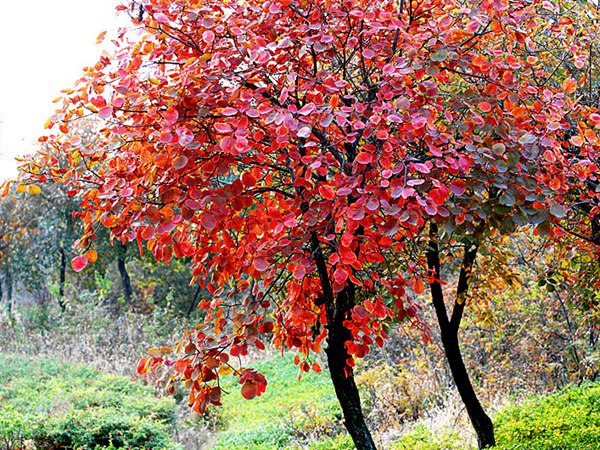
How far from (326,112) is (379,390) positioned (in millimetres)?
5476

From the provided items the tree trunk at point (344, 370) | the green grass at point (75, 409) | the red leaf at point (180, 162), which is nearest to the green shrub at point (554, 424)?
the tree trunk at point (344, 370)

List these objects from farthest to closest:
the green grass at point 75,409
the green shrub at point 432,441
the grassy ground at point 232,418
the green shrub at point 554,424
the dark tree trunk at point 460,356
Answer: the green grass at point 75,409 < the green shrub at point 432,441 < the grassy ground at point 232,418 < the dark tree trunk at point 460,356 < the green shrub at point 554,424

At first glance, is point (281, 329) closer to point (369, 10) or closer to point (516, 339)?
point (369, 10)

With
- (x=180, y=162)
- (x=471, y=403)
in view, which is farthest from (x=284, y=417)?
(x=180, y=162)

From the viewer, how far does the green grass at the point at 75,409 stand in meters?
5.09

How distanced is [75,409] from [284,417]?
2281mm

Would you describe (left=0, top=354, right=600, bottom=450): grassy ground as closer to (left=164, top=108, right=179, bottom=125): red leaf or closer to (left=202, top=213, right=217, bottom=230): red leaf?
(left=202, top=213, right=217, bottom=230): red leaf

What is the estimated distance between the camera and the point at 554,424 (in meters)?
3.85

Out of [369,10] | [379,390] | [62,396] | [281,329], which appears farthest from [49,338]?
[369,10]

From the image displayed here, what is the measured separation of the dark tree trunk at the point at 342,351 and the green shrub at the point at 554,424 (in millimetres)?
1126

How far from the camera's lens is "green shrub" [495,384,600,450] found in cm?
348

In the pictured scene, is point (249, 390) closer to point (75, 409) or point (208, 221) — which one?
point (208, 221)

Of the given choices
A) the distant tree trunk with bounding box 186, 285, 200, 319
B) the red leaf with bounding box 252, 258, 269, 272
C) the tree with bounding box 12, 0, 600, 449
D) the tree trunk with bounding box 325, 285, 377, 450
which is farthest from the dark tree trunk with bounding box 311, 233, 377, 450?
the distant tree trunk with bounding box 186, 285, 200, 319

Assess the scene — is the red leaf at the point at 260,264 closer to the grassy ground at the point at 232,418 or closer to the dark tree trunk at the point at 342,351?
the dark tree trunk at the point at 342,351
